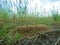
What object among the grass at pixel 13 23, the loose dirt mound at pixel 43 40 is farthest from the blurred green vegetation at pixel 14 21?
the loose dirt mound at pixel 43 40

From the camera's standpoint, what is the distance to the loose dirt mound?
363cm

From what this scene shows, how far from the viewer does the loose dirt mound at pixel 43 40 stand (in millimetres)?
3633

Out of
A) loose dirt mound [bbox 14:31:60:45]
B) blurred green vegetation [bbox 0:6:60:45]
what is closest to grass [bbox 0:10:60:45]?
blurred green vegetation [bbox 0:6:60:45]

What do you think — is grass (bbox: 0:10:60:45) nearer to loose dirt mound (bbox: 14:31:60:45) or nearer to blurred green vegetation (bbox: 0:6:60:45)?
blurred green vegetation (bbox: 0:6:60:45)

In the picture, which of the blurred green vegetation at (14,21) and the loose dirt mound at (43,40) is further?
the blurred green vegetation at (14,21)

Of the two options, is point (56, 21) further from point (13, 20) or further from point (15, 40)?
point (15, 40)

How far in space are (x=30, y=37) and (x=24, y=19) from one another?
4.05ft

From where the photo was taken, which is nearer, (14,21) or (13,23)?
(13,23)

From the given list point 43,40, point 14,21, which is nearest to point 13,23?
point 14,21

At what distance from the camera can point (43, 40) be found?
368 centimetres

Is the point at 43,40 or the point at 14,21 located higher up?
the point at 14,21

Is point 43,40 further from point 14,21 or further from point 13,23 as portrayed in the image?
point 14,21

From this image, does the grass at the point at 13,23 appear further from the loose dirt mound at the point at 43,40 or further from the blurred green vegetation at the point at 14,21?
the loose dirt mound at the point at 43,40

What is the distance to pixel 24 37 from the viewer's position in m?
3.84
